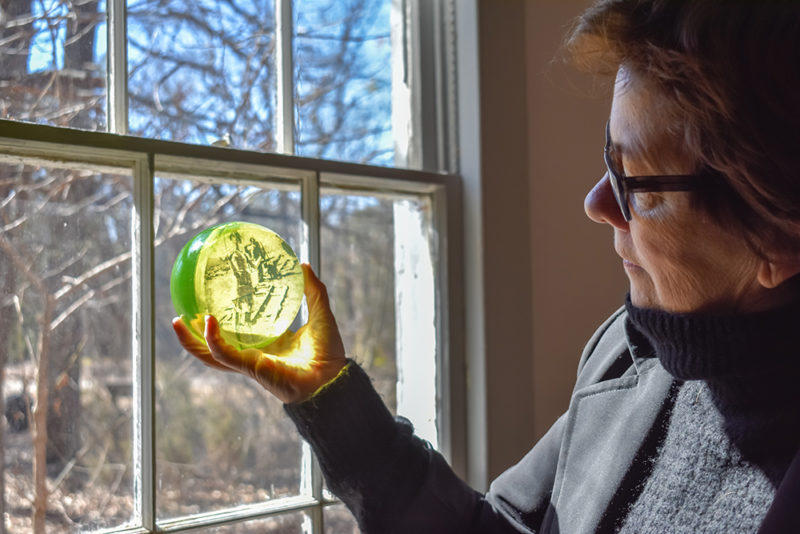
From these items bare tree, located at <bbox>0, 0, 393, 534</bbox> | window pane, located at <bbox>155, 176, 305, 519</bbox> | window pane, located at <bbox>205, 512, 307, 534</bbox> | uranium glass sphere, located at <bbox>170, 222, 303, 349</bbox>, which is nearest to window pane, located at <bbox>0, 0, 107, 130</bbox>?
bare tree, located at <bbox>0, 0, 393, 534</bbox>

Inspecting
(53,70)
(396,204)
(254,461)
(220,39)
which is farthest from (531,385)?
(53,70)

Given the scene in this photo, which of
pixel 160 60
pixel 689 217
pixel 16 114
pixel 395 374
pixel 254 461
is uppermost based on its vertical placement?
pixel 160 60

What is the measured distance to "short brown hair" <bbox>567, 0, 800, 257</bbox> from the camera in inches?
28.0

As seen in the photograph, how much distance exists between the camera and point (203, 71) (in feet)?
3.67

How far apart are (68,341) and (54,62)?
395 millimetres

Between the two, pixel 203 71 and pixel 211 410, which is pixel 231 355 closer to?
pixel 211 410

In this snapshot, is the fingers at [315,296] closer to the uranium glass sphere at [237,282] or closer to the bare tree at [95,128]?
the uranium glass sphere at [237,282]

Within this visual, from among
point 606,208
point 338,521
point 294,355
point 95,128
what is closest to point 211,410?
point 294,355

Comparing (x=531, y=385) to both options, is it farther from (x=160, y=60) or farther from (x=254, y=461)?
(x=160, y=60)

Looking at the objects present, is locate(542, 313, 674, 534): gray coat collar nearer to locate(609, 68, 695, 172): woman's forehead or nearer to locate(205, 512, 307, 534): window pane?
locate(609, 68, 695, 172): woman's forehead

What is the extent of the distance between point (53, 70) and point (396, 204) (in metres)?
0.62

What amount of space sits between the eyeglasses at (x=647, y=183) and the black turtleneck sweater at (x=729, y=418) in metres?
0.14

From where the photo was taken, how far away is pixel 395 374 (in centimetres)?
137

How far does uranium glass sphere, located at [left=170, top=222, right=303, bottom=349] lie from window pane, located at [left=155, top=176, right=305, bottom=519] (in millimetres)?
216
